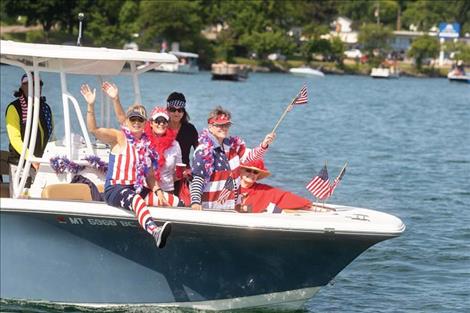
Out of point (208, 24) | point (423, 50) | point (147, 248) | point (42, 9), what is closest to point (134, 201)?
point (147, 248)

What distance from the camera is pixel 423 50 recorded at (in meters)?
128

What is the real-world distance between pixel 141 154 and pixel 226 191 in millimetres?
966

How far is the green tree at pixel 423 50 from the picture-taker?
420 ft

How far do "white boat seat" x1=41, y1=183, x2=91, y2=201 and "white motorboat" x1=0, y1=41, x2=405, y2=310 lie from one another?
1 cm

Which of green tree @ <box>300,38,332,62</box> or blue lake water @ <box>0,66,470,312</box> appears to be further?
green tree @ <box>300,38,332,62</box>

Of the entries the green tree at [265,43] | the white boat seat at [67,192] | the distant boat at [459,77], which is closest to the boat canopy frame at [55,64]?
the white boat seat at [67,192]

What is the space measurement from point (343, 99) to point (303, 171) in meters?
40.2

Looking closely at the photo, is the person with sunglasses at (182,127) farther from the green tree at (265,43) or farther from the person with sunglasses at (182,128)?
the green tree at (265,43)

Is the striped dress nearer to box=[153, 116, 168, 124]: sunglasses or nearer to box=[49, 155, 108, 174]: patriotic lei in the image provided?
box=[153, 116, 168, 124]: sunglasses

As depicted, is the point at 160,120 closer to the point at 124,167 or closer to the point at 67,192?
the point at 124,167

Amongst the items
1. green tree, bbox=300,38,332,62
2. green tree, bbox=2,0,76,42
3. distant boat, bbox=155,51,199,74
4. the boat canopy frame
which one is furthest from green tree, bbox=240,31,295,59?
the boat canopy frame

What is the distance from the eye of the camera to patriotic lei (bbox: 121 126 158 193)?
10266 mm

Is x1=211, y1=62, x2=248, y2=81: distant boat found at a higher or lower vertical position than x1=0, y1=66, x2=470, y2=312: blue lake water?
lower

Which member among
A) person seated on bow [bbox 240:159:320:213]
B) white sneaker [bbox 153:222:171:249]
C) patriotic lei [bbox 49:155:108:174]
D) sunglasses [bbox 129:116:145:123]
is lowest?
white sneaker [bbox 153:222:171:249]
